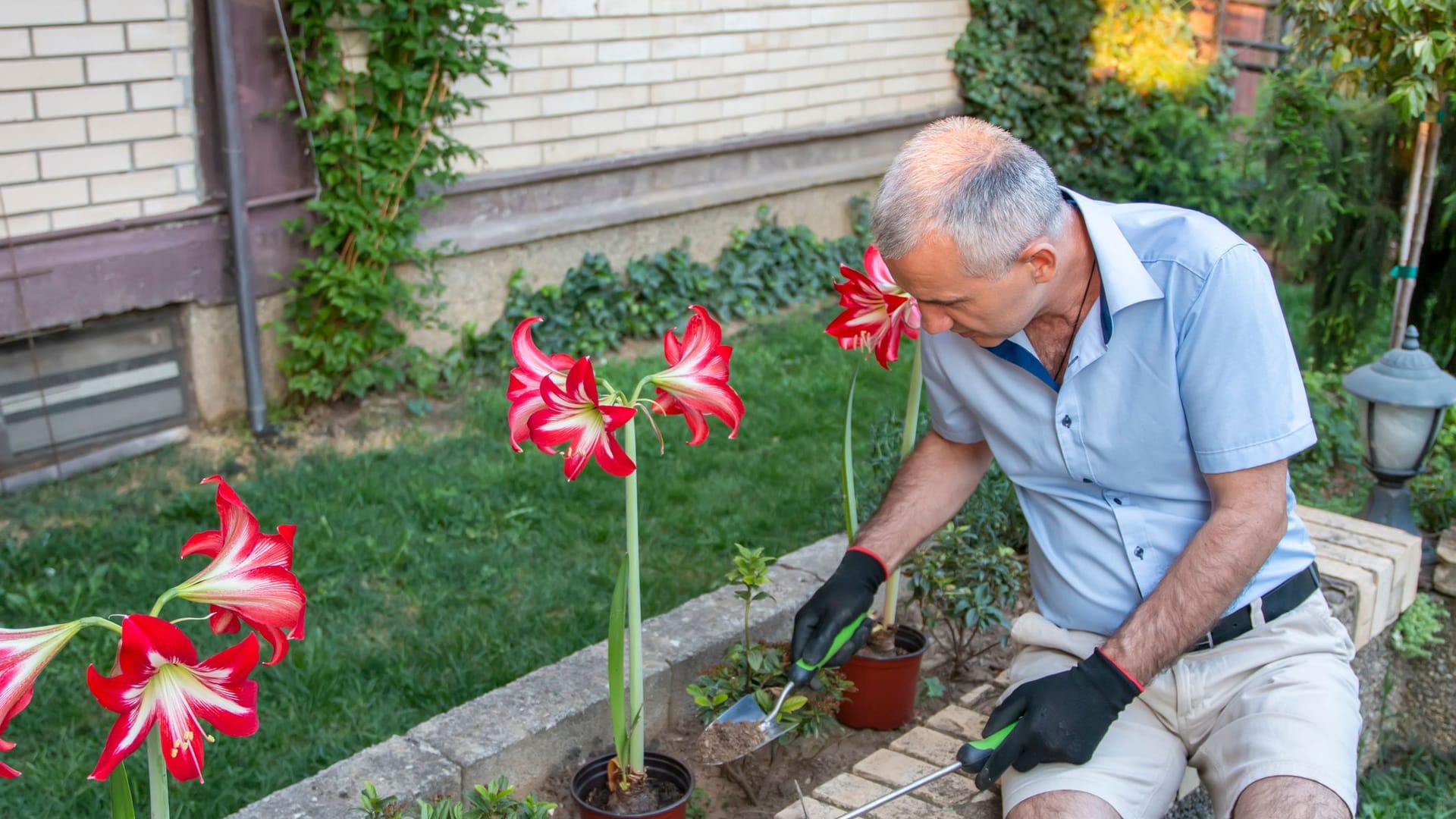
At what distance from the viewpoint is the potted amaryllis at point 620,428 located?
2.17 m

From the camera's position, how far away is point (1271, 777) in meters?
2.30

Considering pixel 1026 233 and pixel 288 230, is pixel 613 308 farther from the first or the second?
pixel 1026 233

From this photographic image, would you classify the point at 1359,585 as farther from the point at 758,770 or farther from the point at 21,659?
the point at 21,659

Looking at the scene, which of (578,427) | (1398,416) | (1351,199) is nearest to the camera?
(578,427)

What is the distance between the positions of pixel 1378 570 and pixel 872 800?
1586mm

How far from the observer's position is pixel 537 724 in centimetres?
279

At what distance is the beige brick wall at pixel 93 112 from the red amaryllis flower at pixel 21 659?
3537mm

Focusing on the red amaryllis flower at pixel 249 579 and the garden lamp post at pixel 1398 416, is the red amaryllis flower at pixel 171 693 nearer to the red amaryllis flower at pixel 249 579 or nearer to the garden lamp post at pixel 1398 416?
the red amaryllis flower at pixel 249 579

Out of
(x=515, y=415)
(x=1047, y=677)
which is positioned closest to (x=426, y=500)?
(x=515, y=415)

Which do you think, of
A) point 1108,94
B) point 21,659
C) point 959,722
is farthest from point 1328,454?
point 1108,94

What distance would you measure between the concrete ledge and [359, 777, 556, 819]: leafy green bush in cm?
21

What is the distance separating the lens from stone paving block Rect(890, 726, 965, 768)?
113 inches

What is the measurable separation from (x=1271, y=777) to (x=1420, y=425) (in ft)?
6.20

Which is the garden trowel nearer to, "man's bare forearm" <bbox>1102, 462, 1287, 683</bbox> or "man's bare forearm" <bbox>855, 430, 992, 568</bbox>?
"man's bare forearm" <bbox>855, 430, 992, 568</bbox>
